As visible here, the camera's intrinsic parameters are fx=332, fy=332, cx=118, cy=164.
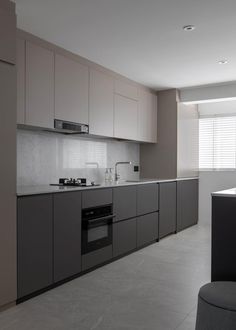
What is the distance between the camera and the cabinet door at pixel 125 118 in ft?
15.1

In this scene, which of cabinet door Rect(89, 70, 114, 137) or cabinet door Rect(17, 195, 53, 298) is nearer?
cabinet door Rect(17, 195, 53, 298)

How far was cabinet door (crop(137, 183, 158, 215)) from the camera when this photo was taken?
4.43 metres

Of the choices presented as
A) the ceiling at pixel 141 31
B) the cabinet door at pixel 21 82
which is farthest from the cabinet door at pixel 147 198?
the cabinet door at pixel 21 82

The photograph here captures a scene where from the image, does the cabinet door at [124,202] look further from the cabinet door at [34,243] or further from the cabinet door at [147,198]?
the cabinet door at [34,243]

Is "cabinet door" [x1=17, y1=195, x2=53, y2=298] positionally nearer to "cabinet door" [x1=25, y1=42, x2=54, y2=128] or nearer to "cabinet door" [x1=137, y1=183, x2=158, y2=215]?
"cabinet door" [x1=25, y1=42, x2=54, y2=128]

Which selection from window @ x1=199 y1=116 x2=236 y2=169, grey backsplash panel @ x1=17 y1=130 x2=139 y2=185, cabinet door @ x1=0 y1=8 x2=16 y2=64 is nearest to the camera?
cabinet door @ x1=0 y1=8 x2=16 y2=64

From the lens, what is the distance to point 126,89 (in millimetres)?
4828

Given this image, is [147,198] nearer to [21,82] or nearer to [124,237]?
[124,237]

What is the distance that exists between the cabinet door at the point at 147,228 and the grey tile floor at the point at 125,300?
0.40 metres

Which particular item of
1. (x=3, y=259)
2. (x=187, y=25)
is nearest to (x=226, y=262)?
(x=3, y=259)

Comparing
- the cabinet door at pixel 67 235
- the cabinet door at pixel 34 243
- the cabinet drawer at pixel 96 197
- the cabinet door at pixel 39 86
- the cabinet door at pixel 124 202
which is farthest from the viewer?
the cabinet door at pixel 124 202

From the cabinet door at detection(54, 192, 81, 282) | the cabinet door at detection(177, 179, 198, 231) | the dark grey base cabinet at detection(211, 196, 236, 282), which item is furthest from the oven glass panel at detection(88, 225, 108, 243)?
the cabinet door at detection(177, 179, 198, 231)

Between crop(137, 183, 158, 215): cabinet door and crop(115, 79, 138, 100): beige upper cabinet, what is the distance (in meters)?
1.35

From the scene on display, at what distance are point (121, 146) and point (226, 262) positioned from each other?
126 inches
